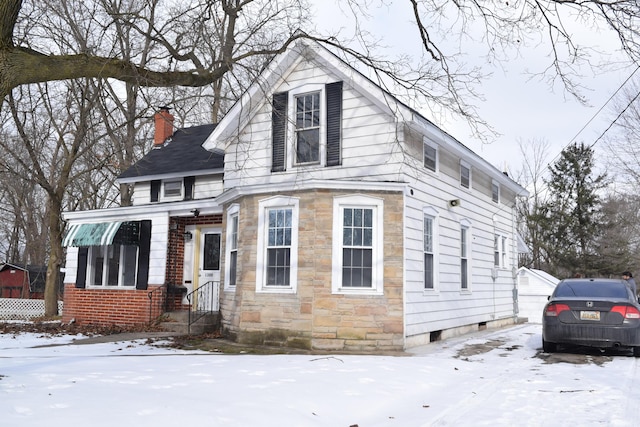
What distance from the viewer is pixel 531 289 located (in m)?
26.7

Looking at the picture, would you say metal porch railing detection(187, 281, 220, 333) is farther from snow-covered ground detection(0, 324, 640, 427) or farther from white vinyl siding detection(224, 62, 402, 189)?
snow-covered ground detection(0, 324, 640, 427)

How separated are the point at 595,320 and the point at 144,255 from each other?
11530 mm

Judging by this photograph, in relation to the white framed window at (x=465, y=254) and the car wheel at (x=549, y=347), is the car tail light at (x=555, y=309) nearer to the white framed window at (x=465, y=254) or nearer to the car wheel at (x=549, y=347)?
the car wheel at (x=549, y=347)

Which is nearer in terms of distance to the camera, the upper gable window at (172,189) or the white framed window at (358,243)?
the white framed window at (358,243)

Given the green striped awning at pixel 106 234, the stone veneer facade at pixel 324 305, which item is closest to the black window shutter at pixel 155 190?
the green striped awning at pixel 106 234

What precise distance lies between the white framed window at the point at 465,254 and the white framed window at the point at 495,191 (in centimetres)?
304

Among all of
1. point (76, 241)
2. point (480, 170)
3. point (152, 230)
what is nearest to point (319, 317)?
point (152, 230)

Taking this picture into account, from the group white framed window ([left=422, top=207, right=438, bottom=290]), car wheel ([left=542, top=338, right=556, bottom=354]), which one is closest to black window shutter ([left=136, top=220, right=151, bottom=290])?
white framed window ([left=422, top=207, right=438, bottom=290])

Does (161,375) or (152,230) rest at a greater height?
(152,230)

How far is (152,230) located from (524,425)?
12.5 metres

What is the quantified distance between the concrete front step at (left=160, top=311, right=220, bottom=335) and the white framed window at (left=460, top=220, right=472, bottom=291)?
6.58 m

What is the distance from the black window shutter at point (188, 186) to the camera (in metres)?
16.6

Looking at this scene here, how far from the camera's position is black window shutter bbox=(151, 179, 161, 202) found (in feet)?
56.9

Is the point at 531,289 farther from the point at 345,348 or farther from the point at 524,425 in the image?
the point at 524,425
